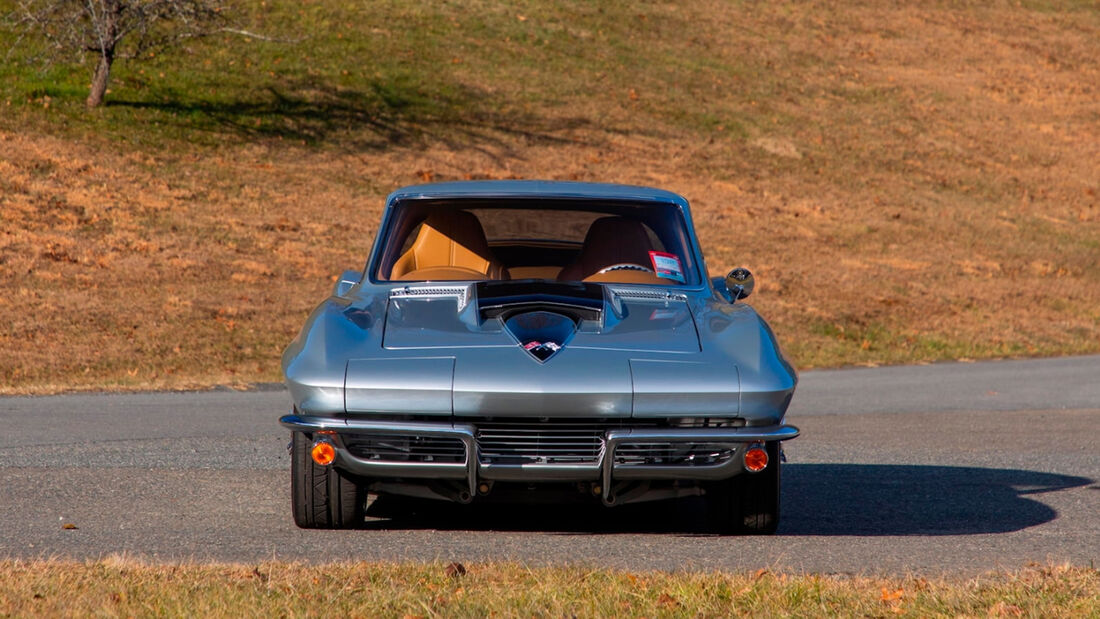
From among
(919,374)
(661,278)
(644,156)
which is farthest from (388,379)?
(644,156)

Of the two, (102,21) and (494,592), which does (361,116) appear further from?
(494,592)

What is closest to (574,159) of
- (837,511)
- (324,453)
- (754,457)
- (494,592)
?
(837,511)

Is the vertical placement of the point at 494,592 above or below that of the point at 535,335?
below

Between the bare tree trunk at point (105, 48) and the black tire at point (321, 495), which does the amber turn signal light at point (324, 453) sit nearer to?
the black tire at point (321, 495)

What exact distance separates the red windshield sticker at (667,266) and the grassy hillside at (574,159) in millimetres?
7106

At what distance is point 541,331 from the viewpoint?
5531 millimetres

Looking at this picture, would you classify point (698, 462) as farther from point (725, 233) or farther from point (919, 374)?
point (725, 233)

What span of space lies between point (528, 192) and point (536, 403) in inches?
83.2

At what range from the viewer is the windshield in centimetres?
679

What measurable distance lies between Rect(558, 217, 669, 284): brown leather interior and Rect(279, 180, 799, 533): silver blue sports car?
0.70 meters

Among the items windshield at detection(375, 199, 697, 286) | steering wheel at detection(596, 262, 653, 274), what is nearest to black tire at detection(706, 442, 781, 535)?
windshield at detection(375, 199, 697, 286)

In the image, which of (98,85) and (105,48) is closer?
Result: (105,48)

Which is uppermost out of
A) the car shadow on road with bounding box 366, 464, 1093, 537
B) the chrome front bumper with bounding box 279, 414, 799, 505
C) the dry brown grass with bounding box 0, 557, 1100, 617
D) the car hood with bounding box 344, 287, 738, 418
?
the car hood with bounding box 344, 287, 738, 418

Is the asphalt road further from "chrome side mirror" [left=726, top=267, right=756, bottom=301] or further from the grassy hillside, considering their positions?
the grassy hillside
